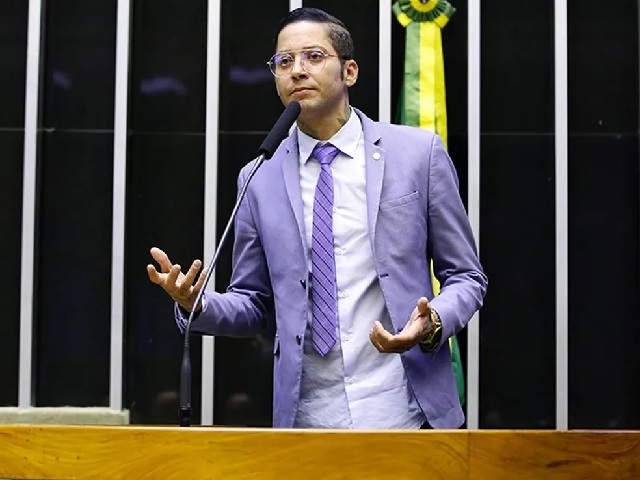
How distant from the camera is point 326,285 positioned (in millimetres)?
2586

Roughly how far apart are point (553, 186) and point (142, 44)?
2.43 m

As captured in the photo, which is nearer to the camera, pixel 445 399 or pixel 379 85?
pixel 445 399

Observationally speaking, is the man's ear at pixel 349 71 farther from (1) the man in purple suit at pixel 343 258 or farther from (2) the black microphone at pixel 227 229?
(2) the black microphone at pixel 227 229

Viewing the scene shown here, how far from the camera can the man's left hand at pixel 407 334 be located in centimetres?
217

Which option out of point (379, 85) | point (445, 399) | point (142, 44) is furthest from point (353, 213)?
point (142, 44)

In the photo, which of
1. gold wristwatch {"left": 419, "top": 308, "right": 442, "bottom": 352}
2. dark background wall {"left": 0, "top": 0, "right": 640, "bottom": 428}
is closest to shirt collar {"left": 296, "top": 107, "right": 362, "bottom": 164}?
gold wristwatch {"left": 419, "top": 308, "right": 442, "bottom": 352}

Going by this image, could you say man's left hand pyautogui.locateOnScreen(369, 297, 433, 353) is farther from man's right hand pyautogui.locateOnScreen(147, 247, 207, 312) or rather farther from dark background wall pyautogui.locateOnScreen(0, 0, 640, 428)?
dark background wall pyautogui.locateOnScreen(0, 0, 640, 428)

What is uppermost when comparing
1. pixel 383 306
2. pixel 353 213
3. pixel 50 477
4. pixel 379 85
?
pixel 379 85

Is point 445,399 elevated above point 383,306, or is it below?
below

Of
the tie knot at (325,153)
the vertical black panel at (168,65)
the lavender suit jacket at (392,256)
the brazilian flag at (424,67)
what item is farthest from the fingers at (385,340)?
the vertical black panel at (168,65)

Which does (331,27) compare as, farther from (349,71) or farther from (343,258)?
(343,258)

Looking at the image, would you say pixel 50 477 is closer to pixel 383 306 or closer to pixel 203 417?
pixel 383 306

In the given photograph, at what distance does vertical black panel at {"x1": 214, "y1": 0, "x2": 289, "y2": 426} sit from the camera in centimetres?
602

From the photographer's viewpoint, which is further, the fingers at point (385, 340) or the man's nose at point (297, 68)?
the man's nose at point (297, 68)
